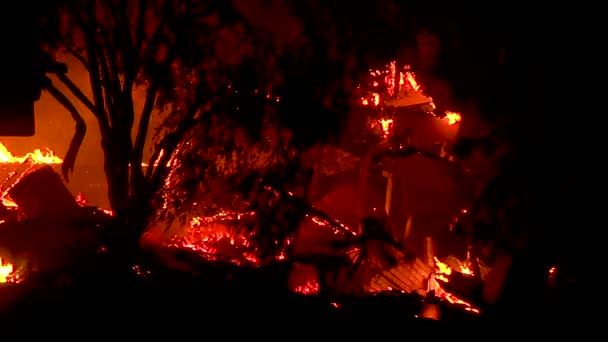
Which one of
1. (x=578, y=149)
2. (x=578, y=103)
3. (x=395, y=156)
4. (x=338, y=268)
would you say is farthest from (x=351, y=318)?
(x=395, y=156)

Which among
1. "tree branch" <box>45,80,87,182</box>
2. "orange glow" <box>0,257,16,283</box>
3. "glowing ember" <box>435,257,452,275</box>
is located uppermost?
"tree branch" <box>45,80,87,182</box>

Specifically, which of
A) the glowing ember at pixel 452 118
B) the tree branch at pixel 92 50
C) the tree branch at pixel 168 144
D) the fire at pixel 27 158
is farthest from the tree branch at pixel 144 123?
the glowing ember at pixel 452 118

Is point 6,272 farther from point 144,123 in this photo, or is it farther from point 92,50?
point 92,50

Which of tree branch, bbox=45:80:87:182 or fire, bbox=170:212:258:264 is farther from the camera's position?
fire, bbox=170:212:258:264

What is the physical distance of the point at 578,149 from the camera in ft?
26.5

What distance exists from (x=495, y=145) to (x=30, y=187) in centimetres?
1071

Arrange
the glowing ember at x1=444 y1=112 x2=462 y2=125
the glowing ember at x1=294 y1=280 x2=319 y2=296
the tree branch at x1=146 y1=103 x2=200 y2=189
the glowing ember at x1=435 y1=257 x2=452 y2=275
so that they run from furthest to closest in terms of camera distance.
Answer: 1. the glowing ember at x1=444 y1=112 x2=462 y2=125
2. the glowing ember at x1=435 y1=257 x2=452 y2=275
3. the glowing ember at x1=294 y1=280 x2=319 y2=296
4. the tree branch at x1=146 y1=103 x2=200 y2=189

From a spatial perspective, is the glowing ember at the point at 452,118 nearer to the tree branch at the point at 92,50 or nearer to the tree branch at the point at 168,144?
the tree branch at the point at 168,144

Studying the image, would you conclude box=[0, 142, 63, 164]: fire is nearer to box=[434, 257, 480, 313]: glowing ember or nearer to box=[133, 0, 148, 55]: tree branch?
box=[133, 0, 148, 55]: tree branch

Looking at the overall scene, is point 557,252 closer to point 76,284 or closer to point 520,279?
point 520,279

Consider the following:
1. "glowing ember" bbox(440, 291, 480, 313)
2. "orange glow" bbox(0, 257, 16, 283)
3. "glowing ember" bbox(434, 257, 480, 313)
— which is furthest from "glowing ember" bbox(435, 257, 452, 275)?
"orange glow" bbox(0, 257, 16, 283)

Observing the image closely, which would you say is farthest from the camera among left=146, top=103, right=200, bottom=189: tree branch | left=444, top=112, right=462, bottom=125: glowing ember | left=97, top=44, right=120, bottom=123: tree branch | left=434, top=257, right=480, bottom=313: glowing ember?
left=444, top=112, right=462, bottom=125: glowing ember

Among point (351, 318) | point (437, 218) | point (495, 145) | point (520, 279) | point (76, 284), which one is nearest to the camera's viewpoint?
point (351, 318)

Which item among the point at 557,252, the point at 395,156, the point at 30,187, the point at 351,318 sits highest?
the point at 395,156
